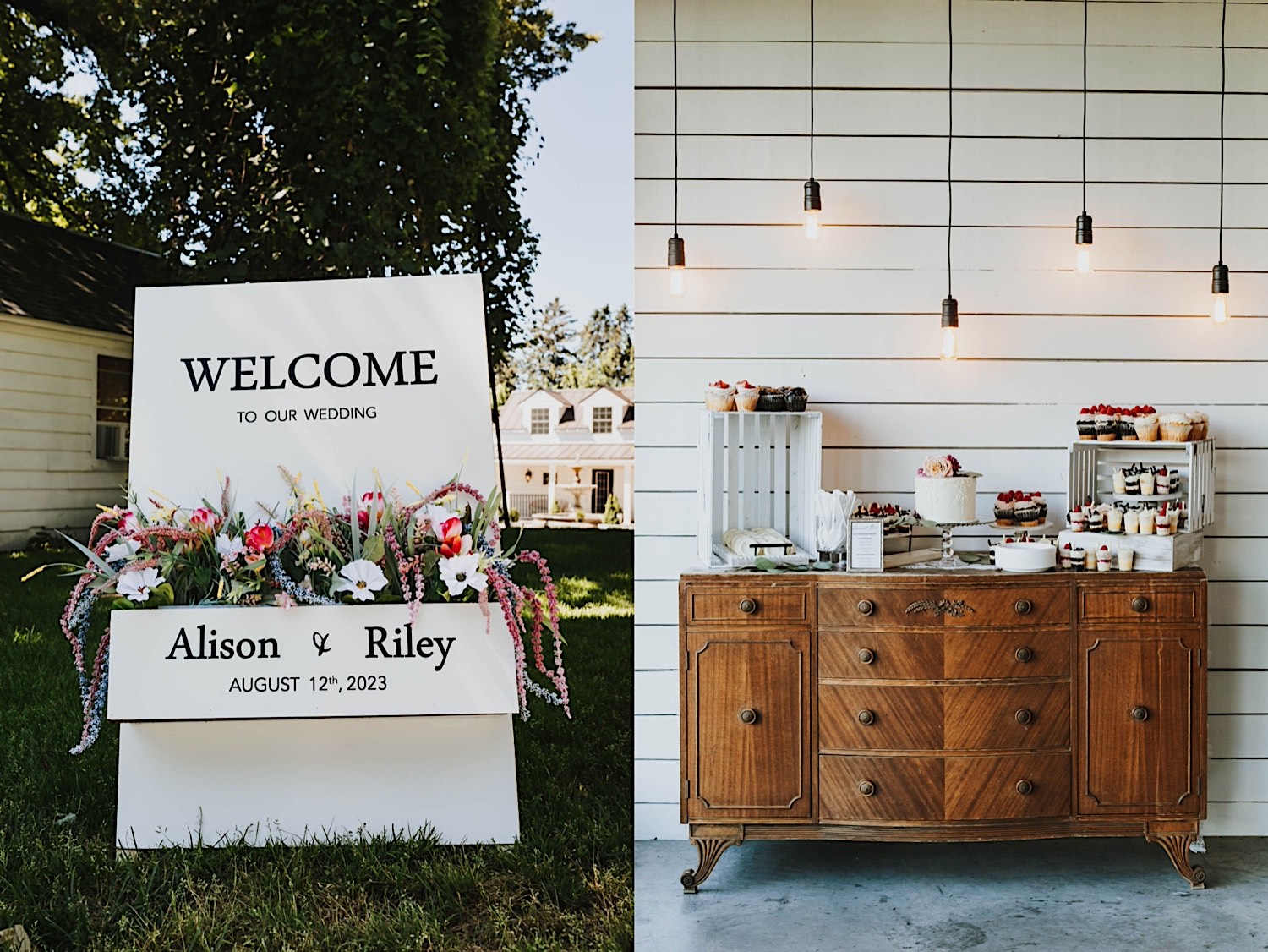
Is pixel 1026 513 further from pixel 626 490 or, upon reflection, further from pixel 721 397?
pixel 626 490

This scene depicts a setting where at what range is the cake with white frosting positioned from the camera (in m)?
2.96

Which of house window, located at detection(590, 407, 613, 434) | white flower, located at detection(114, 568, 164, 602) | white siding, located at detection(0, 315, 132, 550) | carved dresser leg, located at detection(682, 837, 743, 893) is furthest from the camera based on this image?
house window, located at detection(590, 407, 613, 434)

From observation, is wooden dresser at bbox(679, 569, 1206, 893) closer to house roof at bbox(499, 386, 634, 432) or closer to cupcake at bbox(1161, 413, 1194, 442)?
cupcake at bbox(1161, 413, 1194, 442)

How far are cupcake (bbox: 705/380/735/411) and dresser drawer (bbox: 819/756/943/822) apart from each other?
102 cm

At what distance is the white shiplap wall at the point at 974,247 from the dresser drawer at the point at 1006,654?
64cm

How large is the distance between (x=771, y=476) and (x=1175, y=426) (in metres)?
1.17

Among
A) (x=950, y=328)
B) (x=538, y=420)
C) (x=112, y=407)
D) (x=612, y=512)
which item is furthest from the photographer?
(x=538, y=420)

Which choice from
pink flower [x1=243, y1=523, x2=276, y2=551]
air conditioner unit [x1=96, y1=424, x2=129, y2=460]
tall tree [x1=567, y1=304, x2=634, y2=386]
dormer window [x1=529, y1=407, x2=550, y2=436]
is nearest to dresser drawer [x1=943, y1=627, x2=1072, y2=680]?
pink flower [x1=243, y1=523, x2=276, y2=551]

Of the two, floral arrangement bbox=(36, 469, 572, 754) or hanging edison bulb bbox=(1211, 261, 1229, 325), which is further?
hanging edison bulb bbox=(1211, 261, 1229, 325)

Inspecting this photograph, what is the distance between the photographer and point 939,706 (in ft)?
9.18

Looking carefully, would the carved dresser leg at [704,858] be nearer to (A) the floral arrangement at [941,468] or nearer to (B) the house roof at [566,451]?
(A) the floral arrangement at [941,468]

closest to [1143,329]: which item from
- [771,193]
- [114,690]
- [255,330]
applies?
[771,193]

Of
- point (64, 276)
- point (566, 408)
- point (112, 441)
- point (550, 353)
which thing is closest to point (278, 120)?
point (64, 276)

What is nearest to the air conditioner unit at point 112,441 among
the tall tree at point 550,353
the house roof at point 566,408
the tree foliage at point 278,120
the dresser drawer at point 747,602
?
the tree foliage at point 278,120
